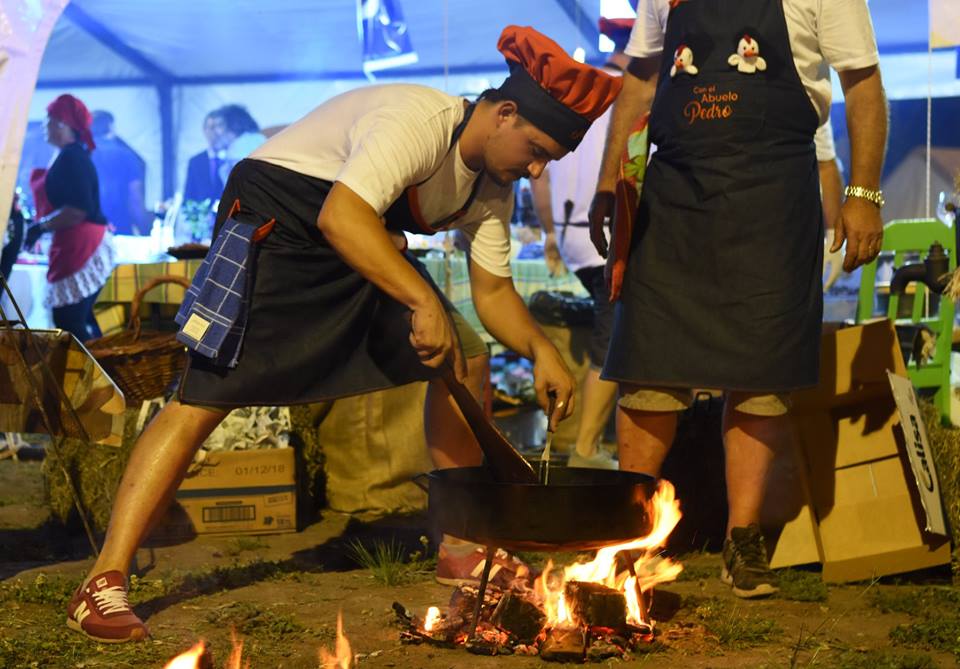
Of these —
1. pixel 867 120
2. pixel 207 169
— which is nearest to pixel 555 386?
pixel 867 120

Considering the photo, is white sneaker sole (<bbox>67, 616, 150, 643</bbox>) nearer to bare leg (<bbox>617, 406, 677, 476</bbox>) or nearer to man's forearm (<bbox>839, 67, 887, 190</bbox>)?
bare leg (<bbox>617, 406, 677, 476</bbox>)

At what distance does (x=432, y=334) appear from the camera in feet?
9.06

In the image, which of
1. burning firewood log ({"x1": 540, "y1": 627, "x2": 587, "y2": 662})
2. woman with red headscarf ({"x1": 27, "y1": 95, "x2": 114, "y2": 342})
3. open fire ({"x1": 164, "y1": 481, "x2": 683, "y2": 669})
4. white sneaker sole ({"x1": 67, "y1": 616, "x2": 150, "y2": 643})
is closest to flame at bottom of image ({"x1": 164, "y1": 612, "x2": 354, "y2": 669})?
open fire ({"x1": 164, "y1": 481, "x2": 683, "y2": 669})

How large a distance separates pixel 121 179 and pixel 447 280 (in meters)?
3.49

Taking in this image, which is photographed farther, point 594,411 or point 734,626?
point 594,411

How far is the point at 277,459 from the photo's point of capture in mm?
4594

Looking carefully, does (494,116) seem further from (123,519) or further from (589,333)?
(589,333)

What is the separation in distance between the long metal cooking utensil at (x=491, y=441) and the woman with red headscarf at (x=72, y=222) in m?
5.53

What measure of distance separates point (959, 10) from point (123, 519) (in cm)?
640

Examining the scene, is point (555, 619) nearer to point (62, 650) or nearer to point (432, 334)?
point (432, 334)

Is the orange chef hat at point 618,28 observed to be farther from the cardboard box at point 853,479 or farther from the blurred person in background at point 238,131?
the blurred person in background at point 238,131

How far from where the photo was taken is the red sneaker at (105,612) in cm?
294

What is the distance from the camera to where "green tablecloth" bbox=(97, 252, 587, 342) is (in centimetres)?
580

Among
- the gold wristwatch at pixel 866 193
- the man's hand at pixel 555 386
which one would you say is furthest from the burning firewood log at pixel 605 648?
the gold wristwatch at pixel 866 193
